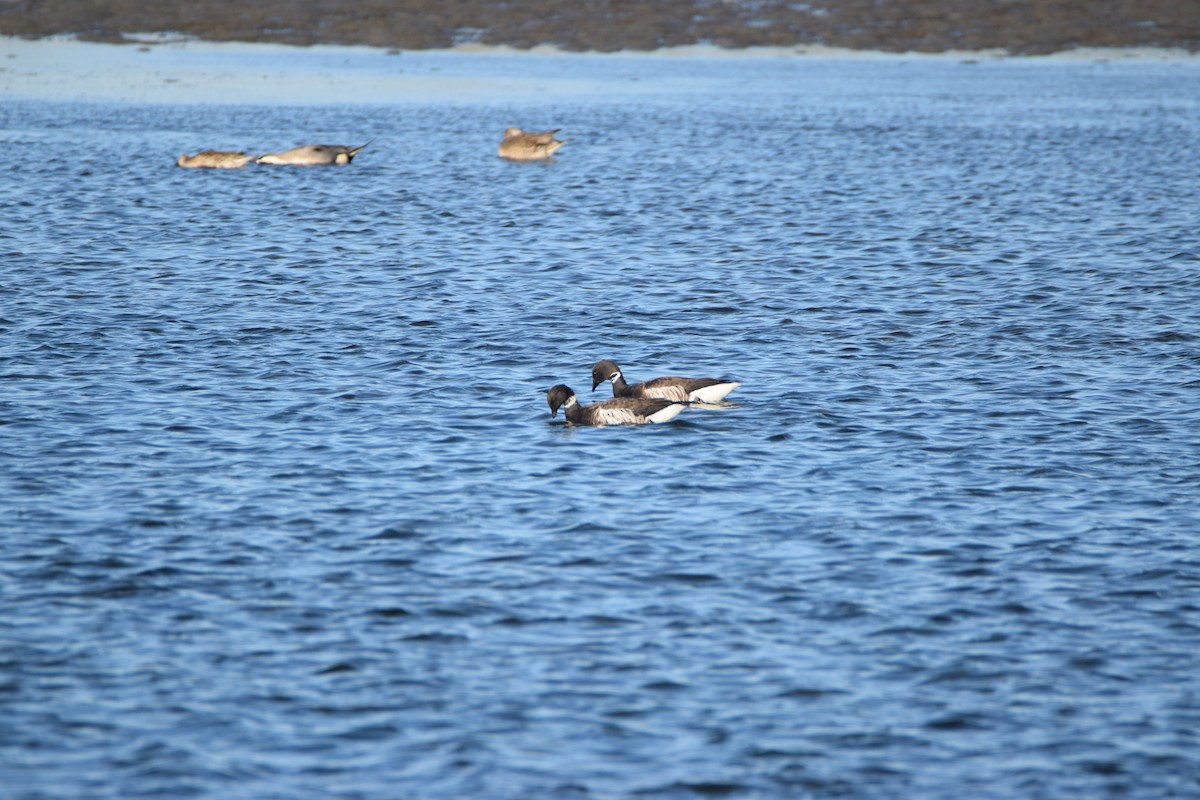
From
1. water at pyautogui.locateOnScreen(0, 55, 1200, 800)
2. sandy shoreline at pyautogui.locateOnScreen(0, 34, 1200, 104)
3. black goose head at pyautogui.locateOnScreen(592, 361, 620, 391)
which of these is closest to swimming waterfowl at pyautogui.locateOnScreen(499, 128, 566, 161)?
water at pyautogui.locateOnScreen(0, 55, 1200, 800)

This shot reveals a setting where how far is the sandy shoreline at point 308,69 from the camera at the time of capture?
199ft

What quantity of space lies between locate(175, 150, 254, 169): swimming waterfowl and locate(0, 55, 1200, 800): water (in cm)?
666

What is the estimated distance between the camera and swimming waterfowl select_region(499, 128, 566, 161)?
4325cm

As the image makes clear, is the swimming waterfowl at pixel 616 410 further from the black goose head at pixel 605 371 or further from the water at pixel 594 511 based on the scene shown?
the black goose head at pixel 605 371

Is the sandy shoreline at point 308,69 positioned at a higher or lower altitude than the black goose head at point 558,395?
higher

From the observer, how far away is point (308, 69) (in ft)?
233

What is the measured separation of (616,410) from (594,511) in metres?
3.44

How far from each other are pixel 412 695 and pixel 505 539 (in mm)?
3317

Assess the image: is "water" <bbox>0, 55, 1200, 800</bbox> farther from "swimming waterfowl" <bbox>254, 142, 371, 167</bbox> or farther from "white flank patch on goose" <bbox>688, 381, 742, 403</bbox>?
"swimming waterfowl" <bbox>254, 142, 371, 167</bbox>

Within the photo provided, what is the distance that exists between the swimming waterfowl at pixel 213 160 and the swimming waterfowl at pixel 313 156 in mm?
1392

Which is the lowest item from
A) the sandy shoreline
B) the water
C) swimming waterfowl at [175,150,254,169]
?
the water

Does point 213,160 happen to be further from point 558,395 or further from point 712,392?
point 712,392

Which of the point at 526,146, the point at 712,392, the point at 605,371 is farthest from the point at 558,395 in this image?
the point at 526,146

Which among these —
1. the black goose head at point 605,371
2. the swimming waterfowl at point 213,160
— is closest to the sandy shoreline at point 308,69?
the swimming waterfowl at point 213,160
